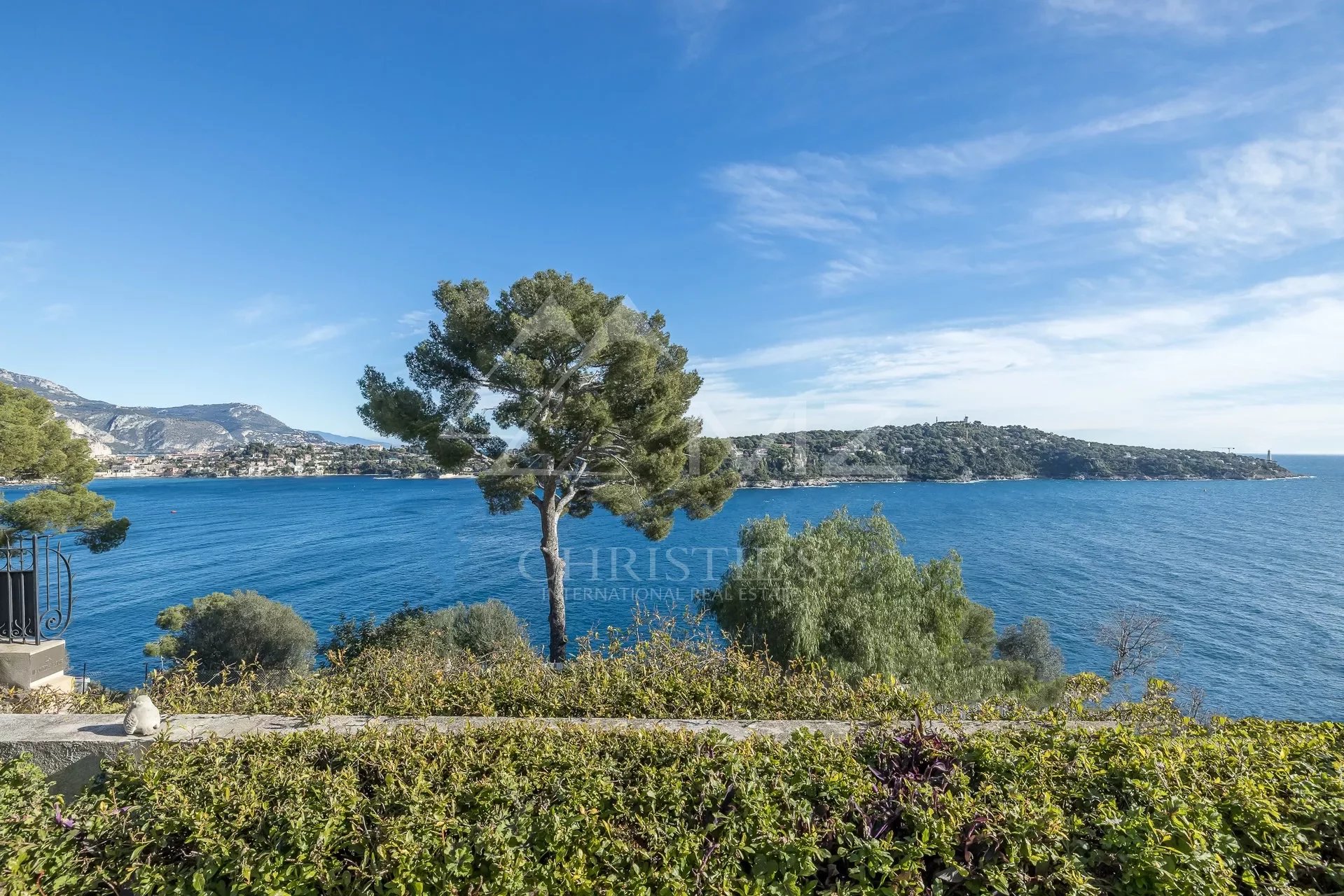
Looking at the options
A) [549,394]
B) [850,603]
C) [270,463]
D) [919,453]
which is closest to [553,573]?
[549,394]

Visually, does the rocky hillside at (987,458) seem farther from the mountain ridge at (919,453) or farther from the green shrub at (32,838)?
the green shrub at (32,838)

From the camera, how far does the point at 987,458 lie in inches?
4045

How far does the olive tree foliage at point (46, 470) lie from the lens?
9883 millimetres

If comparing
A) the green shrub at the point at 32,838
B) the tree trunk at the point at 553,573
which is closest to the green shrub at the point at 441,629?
the tree trunk at the point at 553,573

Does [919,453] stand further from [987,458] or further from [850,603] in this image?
[850,603]

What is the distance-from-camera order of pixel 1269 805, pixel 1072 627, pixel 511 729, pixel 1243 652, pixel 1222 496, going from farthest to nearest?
pixel 1222 496
pixel 1072 627
pixel 1243 652
pixel 511 729
pixel 1269 805

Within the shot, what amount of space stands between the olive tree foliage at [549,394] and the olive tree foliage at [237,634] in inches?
427

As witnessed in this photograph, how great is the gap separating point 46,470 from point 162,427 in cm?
17302

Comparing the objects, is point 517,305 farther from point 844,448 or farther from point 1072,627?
point 844,448

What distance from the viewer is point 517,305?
33.9 feet

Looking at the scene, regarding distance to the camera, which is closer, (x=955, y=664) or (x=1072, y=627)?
(x=955, y=664)

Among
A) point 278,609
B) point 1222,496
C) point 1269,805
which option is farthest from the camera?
point 1222,496

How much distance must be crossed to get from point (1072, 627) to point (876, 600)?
71.8 feet

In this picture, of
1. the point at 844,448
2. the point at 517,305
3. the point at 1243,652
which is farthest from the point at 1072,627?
the point at 844,448
